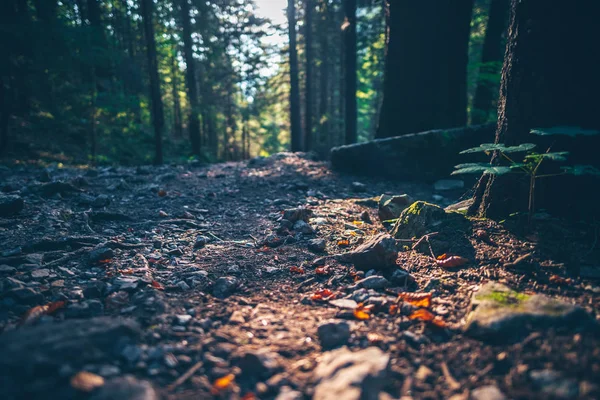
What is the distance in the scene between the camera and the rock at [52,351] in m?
1.36

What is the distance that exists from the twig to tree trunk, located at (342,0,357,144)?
10.9 meters

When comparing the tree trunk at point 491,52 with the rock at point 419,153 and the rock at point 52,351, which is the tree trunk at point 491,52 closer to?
the rock at point 419,153

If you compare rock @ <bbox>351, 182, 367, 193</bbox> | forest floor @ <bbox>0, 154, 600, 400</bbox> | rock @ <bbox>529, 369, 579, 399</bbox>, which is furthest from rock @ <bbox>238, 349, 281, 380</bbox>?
rock @ <bbox>351, 182, 367, 193</bbox>

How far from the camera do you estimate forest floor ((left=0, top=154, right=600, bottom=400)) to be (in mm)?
1499

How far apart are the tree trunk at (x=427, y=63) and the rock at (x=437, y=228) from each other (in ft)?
14.5

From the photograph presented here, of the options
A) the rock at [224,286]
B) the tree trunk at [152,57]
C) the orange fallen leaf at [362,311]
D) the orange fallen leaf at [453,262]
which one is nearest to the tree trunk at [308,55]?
the tree trunk at [152,57]

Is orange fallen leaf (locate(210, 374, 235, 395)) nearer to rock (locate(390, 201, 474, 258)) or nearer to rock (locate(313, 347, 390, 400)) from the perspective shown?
rock (locate(313, 347, 390, 400))

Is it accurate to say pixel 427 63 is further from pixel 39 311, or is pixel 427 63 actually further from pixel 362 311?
pixel 39 311

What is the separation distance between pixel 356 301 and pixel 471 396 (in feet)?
3.29

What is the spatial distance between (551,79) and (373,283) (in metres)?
2.13

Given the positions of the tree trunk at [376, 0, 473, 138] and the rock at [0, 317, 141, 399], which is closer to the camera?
the rock at [0, 317, 141, 399]

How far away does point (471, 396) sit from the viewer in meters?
1.45

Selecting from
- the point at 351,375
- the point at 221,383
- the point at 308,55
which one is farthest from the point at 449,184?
the point at 308,55

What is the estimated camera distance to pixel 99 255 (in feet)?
10.0
